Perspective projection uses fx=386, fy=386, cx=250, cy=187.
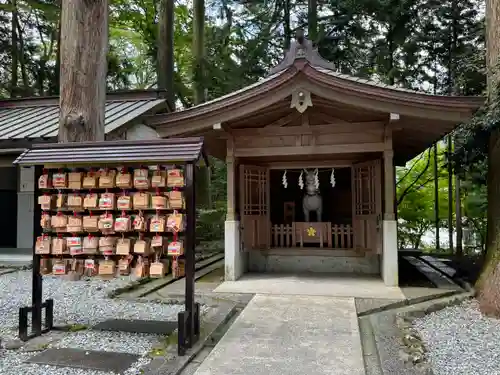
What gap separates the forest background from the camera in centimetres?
1118

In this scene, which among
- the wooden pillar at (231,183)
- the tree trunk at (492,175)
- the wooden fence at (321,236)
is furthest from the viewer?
the wooden fence at (321,236)

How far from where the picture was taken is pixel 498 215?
563 centimetres

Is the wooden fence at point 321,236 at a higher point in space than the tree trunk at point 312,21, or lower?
lower

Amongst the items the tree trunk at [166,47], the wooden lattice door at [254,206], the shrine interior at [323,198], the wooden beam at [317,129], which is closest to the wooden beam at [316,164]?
the wooden lattice door at [254,206]

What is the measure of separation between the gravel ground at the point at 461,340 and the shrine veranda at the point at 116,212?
242cm

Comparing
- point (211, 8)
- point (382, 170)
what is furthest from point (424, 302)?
point (211, 8)

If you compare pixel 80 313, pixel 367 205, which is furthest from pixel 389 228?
pixel 80 313

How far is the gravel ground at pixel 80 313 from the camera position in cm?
350

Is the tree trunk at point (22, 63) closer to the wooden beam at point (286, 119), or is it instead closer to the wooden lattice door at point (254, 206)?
the wooden lattice door at point (254, 206)

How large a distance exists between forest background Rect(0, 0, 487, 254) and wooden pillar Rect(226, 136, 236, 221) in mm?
4306

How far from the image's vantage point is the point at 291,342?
12.9ft

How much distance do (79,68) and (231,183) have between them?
122 inches

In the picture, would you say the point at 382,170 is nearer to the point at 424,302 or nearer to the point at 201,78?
the point at 424,302

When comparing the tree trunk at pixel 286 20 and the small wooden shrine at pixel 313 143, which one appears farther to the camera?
the tree trunk at pixel 286 20
